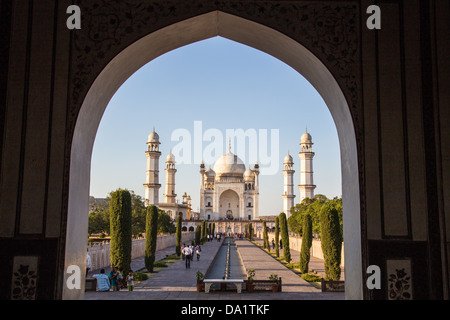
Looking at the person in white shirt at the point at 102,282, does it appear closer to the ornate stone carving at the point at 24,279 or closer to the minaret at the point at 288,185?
the ornate stone carving at the point at 24,279

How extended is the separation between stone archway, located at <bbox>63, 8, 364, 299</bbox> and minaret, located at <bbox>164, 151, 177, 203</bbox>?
40697mm

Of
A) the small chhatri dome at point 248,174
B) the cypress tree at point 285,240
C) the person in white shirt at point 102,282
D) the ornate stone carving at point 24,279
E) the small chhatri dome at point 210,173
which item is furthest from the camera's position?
the small chhatri dome at point 210,173

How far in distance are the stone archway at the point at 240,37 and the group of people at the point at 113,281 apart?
261 centimetres

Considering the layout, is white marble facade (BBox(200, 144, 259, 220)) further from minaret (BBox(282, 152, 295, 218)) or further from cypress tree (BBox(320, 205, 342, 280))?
cypress tree (BBox(320, 205, 342, 280))

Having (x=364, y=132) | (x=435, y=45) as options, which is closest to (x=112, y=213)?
(x=364, y=132)

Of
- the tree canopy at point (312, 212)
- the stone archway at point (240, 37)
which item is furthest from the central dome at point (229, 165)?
the stone archway at point (240, 37)

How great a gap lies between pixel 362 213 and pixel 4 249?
Answer: 3500 mm

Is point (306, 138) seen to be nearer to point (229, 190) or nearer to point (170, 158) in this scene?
point (170, 158)

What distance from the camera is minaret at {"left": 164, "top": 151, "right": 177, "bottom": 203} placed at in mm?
45594

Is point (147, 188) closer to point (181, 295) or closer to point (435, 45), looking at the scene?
point (181, 295)

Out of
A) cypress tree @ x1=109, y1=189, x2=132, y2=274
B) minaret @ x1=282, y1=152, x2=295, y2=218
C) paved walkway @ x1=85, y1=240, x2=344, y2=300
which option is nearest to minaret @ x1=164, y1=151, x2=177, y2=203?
minaret @ x1=282, y1=152, x2=295, y2=218

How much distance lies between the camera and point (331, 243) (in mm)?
8883

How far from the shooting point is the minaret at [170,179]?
4559 centimetres
